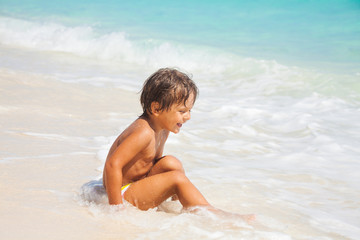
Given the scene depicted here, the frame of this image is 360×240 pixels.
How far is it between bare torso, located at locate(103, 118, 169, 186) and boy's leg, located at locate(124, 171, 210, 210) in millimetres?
104

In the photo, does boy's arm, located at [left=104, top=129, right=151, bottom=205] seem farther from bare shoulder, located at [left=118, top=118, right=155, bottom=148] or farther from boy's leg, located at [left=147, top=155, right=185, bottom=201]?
boy's leg, located at [left=147, top=155, right=185, bottom=201]

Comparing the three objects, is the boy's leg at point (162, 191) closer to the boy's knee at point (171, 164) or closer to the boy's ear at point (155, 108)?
the boy's knee at point (171, 164)

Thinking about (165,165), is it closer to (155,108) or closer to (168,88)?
(155,108)

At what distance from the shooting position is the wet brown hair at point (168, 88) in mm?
2758

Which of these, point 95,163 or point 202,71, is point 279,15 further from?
point 95,163

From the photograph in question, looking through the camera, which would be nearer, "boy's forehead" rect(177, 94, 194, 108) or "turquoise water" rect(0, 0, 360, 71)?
"boy's forehead" rect(177, 94, 194, 108)

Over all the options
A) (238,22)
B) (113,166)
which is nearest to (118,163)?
(113,166)

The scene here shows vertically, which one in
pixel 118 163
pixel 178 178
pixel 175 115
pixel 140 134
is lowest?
pixel 178 178

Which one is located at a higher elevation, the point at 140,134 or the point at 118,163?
the point at 140,134

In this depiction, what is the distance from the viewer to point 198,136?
495cm

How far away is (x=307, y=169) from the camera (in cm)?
412

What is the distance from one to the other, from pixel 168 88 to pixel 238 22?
49.9 ft

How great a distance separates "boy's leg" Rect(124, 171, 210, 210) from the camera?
272cm

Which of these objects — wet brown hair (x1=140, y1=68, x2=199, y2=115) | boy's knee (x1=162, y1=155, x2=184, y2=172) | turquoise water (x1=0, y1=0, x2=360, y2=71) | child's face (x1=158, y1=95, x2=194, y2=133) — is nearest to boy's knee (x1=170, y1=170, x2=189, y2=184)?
boy's knee (x1=162, y1=155, x2=184, y2=172)
